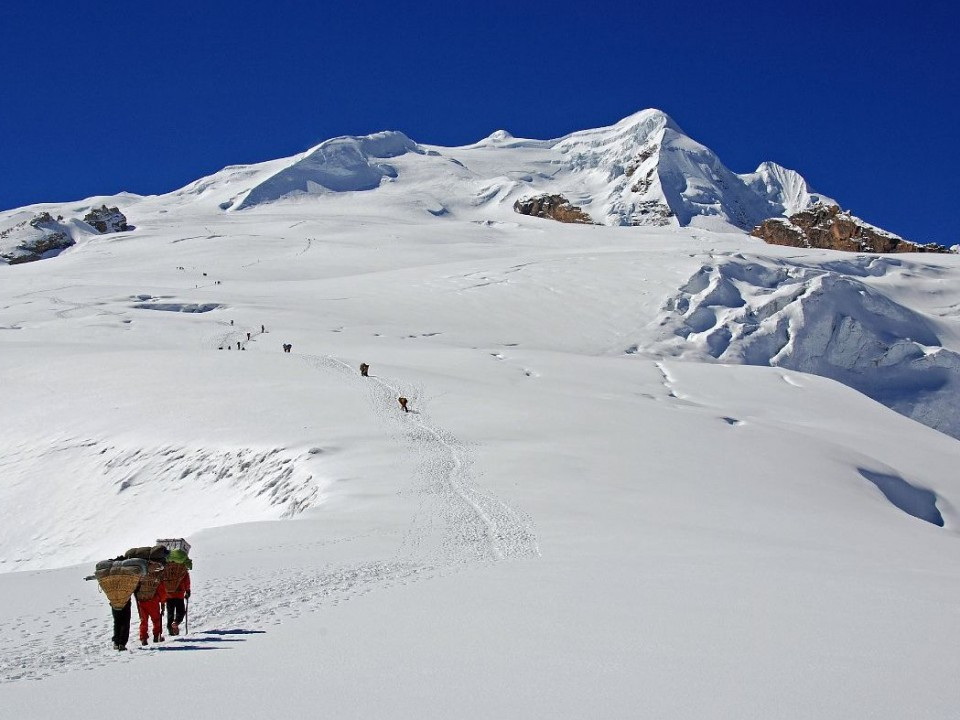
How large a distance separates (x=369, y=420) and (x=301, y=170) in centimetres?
13045

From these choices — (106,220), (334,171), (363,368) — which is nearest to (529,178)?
(334,171)

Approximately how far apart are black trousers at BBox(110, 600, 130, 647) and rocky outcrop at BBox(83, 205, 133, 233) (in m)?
104

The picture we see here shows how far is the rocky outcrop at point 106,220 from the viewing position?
344ft

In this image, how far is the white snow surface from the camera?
6.89m

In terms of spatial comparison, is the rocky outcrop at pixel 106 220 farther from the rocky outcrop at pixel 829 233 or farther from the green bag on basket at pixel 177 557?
the green bag on basket at pixel 177 557

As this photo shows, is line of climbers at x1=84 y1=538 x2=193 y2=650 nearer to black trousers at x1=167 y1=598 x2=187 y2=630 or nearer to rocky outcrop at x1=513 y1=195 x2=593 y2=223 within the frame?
black trousers at x1=167 y1=598 x2=187 y2=630

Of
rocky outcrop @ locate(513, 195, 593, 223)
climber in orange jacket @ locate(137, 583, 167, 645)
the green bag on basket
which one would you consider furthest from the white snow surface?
rocky outcrop @ locate(513, 195, 593, 223)

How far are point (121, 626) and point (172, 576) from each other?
823mm

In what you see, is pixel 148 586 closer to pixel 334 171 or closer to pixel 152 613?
pixel 152 613

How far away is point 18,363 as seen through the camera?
1344 inches

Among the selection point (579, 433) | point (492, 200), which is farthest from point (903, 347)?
point (492, 200)

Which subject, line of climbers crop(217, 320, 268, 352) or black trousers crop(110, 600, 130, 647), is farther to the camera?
line of climbers crop(217, 320, 268, 352)

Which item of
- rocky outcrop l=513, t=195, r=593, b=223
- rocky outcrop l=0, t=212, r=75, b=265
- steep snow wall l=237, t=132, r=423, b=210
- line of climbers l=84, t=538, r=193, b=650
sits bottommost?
line of climbers l=84, t=538, r=193, b=650

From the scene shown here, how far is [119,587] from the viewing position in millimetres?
8203
